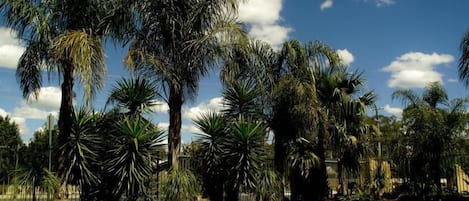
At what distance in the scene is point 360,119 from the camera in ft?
59.2

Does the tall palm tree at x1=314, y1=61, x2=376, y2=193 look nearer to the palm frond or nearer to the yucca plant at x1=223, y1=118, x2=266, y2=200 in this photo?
the yucca plant at x1=223, y1=118, x2=266, y2=200

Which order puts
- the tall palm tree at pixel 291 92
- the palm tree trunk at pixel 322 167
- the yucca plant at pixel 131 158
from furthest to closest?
the palm tree trunk at pixel 322 167 → the tall palm tree at pixel 291 92 → the yucca plant at pixel 131 158

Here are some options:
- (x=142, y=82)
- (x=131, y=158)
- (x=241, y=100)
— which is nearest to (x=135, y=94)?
(x=142, y=82)

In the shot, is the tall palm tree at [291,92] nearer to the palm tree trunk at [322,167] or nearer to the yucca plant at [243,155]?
the palm tree trunk at [322,167]

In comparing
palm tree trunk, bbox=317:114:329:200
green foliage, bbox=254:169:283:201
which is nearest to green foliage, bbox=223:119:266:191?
green foliage, bbox=254:169:283:201

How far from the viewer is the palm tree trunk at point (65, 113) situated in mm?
12234

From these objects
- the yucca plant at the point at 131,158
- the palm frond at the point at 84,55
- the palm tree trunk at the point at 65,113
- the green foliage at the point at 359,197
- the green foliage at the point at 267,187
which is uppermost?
the palm frond at the point at 84,55

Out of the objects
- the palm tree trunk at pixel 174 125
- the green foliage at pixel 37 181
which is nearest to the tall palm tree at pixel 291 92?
the palm tree trunk at pixel 174 125

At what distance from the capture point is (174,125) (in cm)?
1292

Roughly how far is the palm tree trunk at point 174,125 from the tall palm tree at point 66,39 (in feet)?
6.03

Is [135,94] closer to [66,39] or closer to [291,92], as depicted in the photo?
[66,39]

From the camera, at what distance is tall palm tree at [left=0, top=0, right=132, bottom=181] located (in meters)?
11.4

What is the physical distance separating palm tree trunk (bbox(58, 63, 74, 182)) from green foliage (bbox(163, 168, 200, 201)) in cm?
261

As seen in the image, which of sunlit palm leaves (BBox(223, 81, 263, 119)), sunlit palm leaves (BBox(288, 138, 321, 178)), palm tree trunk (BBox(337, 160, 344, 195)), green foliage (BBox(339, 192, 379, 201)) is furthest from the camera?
palm tree trunk (BBox(337, 160, 344, 195))
